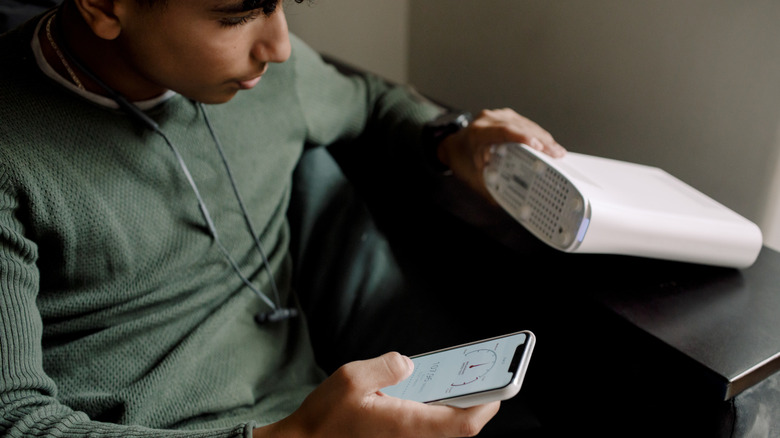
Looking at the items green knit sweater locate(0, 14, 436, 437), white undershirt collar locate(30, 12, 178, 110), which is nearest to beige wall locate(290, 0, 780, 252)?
green knit sweater locate(0, 14, 436, 437)

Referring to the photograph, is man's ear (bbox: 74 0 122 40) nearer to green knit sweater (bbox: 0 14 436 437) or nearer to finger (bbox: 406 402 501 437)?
green knit sweater (bbox: 0 14 436 437)

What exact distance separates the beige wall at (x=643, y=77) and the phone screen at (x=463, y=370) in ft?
1.96

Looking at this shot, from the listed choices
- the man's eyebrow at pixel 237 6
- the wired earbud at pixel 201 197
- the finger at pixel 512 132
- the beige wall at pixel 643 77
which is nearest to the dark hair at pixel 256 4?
the man's eyebrow at pixel 237 6

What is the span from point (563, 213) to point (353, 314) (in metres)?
0.37

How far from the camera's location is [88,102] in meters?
0.77

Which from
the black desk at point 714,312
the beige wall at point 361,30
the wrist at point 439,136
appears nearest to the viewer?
the black desk at point 714,312

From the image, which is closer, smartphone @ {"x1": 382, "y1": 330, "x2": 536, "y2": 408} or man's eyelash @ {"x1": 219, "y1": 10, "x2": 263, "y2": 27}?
smartphone @ {"x1": 382, "y1": 330, "x2": 536, "y2": 408}

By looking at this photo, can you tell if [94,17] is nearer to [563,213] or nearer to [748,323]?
[563,213]

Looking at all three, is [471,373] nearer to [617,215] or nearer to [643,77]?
[617,215]

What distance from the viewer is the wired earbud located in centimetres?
77

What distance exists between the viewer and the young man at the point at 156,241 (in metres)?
0.63

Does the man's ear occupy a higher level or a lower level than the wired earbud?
higher

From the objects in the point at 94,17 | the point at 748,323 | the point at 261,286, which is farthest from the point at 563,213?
the point at 94,17

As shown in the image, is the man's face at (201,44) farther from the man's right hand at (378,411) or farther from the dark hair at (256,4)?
the man's right hand at (378,411)
